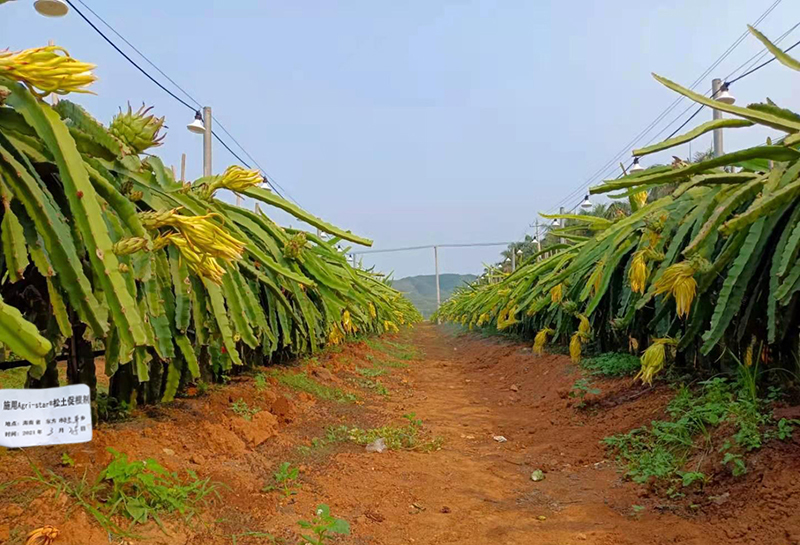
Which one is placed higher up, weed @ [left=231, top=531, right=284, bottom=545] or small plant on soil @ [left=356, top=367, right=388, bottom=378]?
weed @ [left=231, top=531, right=284, bottom=545]

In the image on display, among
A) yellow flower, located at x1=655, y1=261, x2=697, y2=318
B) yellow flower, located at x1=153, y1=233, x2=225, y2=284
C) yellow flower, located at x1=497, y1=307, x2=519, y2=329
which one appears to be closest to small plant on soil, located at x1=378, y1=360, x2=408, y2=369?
yellow flower, located at x1=497, y1=307, x2=519, y2=329

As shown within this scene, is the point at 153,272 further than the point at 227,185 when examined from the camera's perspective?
No

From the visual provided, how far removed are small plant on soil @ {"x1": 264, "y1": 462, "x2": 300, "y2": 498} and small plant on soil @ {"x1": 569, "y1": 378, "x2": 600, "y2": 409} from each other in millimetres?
2848

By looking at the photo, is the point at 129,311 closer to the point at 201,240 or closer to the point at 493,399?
the point at 201,240

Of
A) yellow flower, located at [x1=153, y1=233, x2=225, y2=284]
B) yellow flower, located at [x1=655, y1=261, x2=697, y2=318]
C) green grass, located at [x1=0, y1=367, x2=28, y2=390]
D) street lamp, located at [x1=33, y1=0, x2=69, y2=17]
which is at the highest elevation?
street lamp, located at [x1=33, y1=0, x2=69, y2=17]

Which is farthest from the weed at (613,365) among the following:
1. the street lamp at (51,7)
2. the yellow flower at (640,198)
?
the street lamp at (51,7)

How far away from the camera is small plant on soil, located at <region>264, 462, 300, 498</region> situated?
9.46 feet

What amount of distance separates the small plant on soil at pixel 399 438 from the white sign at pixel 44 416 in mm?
2615

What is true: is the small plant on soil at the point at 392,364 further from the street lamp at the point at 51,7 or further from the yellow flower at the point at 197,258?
the yellow flower at the point at 197,258

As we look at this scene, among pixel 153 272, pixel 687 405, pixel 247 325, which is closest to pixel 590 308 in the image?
pixel 687 405

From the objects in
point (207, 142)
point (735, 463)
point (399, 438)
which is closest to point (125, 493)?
point (399, 438)

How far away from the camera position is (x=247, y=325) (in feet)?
10.9

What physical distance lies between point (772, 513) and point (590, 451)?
1634 millimetres

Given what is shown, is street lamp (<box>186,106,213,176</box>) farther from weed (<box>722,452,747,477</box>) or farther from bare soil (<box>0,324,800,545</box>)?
weed (<box>722,452,747,477</box>)
